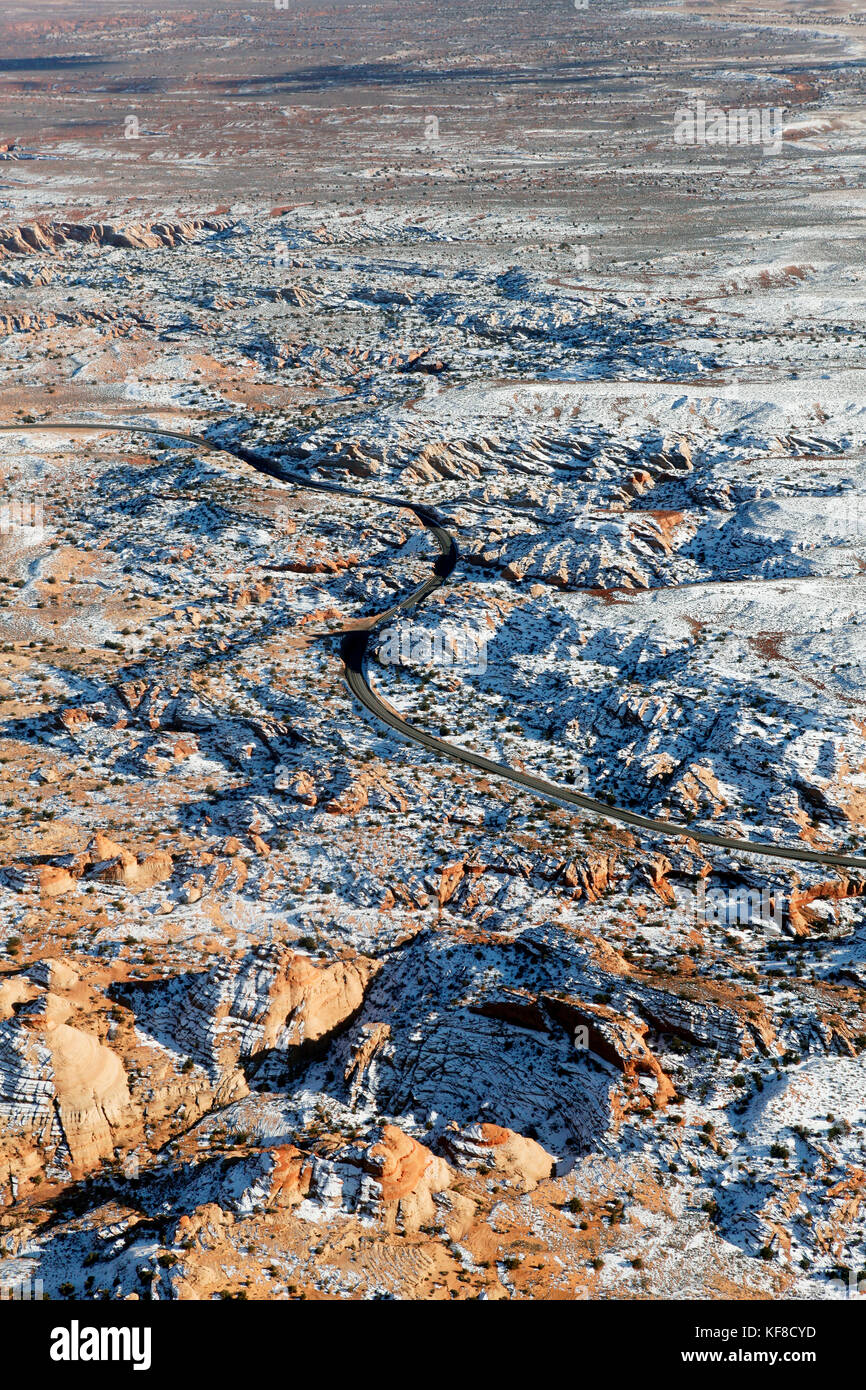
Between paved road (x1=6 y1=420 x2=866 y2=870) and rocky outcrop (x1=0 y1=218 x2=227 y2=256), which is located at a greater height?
rocky outcrop (x1=0 y1=218 x2=227 y2=256)

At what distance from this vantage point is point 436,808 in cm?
5631

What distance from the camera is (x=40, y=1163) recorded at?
3634 centimetres

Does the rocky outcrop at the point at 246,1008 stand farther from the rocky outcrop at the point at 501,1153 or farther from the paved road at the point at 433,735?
the paved road at the point at 433,735

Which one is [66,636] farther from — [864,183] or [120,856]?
[864,183]

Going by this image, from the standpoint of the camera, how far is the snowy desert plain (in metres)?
35.1

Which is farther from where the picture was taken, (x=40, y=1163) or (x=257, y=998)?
(x=257, y=998)

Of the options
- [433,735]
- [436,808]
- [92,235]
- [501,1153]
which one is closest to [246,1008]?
[501,1153]

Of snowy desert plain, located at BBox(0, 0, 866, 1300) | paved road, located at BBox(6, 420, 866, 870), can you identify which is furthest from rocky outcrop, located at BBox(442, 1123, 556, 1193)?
paved road, located at BBox(6, 420, 866, 870)

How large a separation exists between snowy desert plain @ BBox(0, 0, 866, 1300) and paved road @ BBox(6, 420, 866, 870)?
0.78 meters

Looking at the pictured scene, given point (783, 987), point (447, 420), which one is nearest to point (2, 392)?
point (447, 420)

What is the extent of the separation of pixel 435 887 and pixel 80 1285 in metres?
22.3

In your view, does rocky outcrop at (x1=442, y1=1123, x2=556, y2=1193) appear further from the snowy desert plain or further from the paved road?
the paved road

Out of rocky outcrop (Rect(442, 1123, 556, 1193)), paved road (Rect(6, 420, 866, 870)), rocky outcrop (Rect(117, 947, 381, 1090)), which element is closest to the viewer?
rocky outcrop (Rect(442, 1123, 556, 1193))

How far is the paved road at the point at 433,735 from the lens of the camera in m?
55.3
